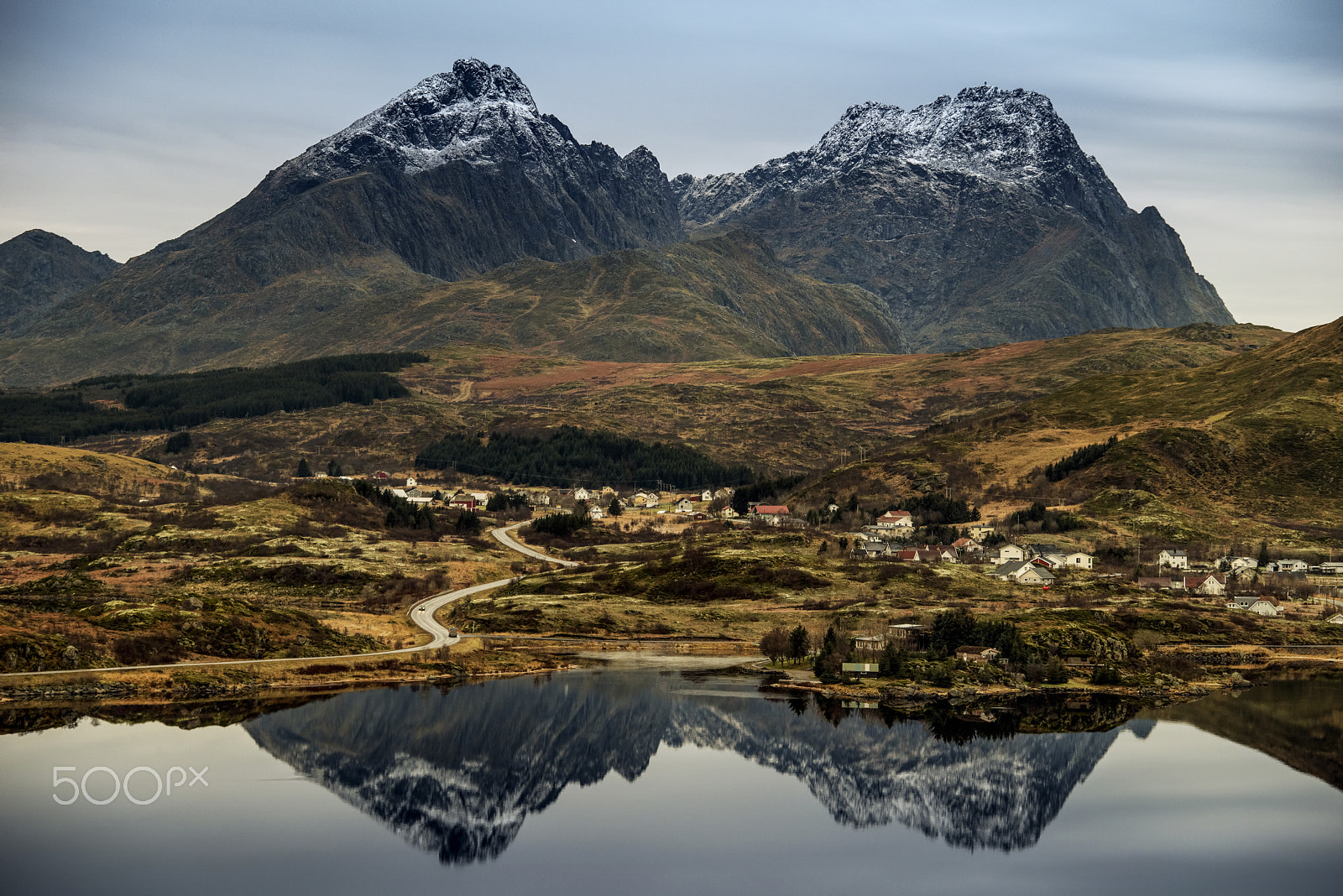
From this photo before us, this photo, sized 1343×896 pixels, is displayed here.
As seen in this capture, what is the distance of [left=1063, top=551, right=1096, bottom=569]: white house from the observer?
18712 centimetres

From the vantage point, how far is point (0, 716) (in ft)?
304

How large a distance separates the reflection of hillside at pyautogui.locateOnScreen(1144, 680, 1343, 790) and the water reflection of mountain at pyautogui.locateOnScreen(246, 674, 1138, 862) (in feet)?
33.3

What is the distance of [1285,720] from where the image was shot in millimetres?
104938

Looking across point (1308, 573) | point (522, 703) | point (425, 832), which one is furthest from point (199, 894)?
point (1308, 573)

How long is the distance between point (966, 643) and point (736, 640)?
99.1 feet

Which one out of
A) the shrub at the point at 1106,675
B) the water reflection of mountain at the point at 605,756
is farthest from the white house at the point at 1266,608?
the water reflection of mountain at the point at 605,756

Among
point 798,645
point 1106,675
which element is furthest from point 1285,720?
point 798,645

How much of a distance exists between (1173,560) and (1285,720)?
279 ft

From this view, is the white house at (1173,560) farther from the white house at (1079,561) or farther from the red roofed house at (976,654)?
the red roofed house at (976,654)

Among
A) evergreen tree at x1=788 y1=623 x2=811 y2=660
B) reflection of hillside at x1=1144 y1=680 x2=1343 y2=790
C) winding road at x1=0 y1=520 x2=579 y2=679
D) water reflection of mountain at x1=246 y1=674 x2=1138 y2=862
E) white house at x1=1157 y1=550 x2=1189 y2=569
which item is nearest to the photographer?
water reflection of mountain at x1=246 y1=674 x2=1138 y2=862

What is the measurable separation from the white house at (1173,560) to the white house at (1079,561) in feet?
30.6

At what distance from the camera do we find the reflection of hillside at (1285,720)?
94.2m

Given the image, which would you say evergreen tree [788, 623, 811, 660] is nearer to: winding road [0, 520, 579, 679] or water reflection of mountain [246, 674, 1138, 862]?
water reflection of mountain [246, 674, 1138, 862]

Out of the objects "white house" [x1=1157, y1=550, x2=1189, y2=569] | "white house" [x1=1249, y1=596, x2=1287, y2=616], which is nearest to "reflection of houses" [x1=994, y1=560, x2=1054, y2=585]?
"white house" [x1=1157, y1=550, x2=1189, y2=569]
